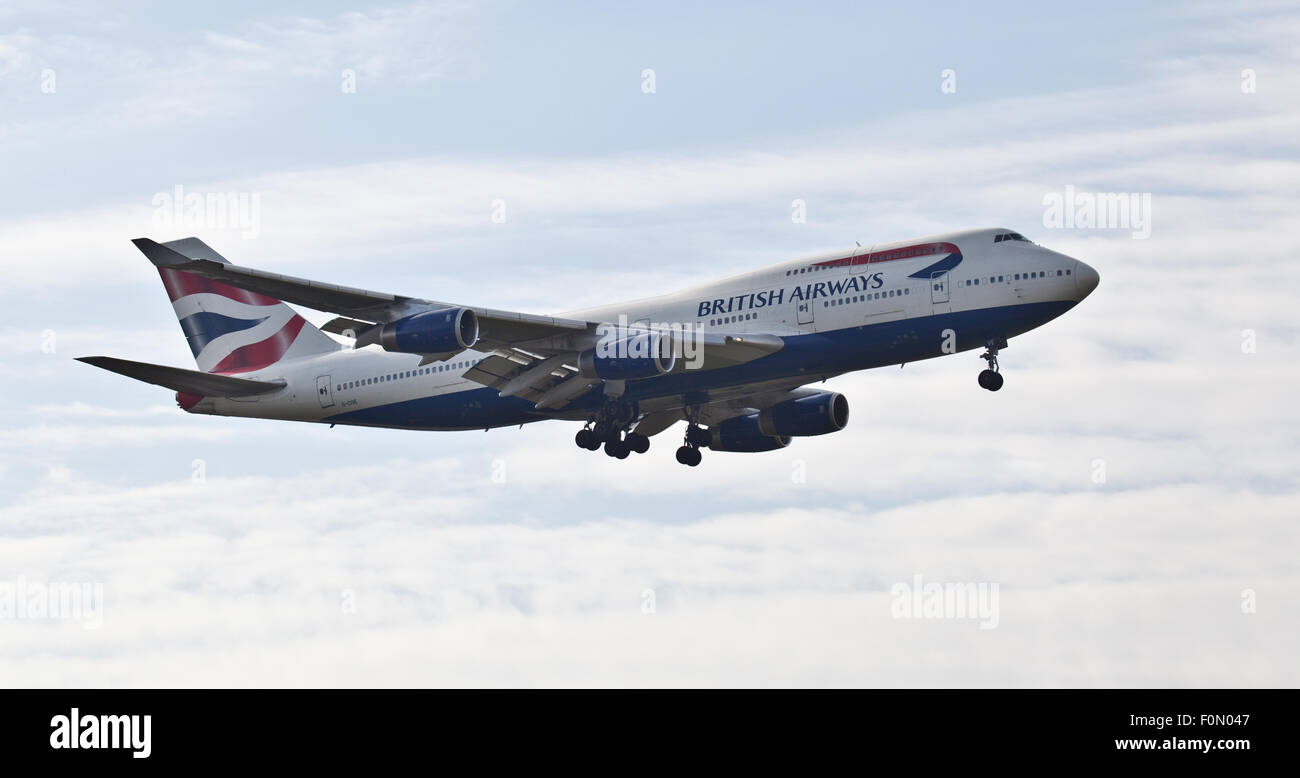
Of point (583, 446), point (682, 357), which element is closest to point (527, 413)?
point (583, 446)

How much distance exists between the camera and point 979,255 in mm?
53062

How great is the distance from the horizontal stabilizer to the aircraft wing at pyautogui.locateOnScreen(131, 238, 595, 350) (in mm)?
7277

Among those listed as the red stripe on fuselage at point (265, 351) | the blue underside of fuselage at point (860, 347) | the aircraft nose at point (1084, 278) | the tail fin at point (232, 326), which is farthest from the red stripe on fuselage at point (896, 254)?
the red stripe on fuselage at point (265, 351)

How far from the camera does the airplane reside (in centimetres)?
5225

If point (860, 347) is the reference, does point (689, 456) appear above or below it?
below

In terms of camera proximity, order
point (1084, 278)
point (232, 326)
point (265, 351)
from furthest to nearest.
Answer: point (232, 326)
point (265, 351)
point (1084, 278)

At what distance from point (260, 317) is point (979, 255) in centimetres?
3022

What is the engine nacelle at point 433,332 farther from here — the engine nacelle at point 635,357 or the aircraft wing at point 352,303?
the engine nacelle at point 635,357

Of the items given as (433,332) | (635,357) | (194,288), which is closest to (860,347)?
(635,357)

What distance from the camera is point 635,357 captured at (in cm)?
5391

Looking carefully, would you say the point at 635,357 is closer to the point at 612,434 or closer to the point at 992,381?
the point at 612,434

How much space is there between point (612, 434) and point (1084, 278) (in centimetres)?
1752

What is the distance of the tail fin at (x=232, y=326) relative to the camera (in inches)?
2603

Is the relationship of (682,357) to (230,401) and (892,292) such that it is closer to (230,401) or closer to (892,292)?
(892,292)
